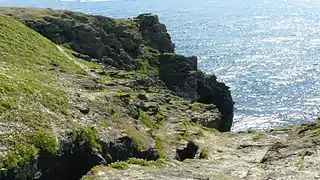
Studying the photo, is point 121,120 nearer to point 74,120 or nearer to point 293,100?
point 74,120

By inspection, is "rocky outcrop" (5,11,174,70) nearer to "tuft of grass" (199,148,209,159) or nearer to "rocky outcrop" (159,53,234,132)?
"rocky outcrop" (159,53,234,132)

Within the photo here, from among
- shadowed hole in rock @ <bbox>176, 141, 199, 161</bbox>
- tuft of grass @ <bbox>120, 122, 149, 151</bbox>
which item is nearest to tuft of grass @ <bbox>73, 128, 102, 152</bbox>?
tuft of grass @ <bbox>120, 122, 149, 151</bbox>

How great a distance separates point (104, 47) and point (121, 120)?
1952 inches

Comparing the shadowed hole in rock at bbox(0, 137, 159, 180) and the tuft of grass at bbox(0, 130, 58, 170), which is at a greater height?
the tuft of grass at bbox(0, 130, 58, 170)

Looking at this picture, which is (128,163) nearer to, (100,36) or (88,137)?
(88,137)

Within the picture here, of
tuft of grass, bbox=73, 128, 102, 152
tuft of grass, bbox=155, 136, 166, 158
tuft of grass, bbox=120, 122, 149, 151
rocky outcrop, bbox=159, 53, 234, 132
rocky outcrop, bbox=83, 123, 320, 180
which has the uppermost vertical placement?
rocky outcrop, bbox=83, 123, 320, 180

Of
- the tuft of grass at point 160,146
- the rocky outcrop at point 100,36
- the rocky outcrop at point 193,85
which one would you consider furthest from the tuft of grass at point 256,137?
the rocky outcrop at point 100,36

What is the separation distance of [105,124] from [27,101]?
778cm

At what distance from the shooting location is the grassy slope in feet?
133

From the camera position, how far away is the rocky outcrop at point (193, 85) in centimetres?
10344

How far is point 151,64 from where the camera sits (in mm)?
109312

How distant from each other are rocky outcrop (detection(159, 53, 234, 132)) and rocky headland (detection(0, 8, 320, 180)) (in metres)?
0.30

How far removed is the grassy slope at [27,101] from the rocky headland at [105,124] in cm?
11

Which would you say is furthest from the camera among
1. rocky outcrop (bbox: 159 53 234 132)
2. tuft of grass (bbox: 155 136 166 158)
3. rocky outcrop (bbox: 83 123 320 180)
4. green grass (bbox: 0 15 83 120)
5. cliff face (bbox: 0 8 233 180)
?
rocky outcrop (bbox: 159 53 234 132)
